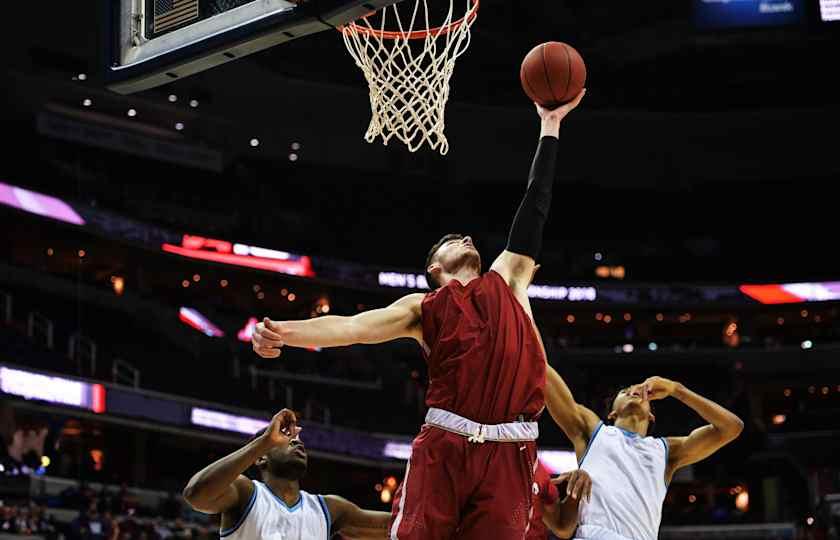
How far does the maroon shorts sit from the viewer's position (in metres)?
3.91

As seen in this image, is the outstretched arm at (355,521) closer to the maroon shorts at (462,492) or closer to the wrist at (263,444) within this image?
the wrist at (263,444)

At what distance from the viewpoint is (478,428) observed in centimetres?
402

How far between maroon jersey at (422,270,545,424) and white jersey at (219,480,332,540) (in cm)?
128

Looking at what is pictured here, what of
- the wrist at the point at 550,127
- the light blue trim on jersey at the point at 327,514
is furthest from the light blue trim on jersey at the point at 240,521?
the wrist at the point at 550,127

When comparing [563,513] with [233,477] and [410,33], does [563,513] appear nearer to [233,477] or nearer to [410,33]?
[233,477]

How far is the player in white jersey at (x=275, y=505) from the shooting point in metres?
4.77

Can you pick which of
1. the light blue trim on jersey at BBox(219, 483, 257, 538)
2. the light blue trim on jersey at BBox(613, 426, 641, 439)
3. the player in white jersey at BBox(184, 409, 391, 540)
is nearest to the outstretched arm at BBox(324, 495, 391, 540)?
the player in white jersey at BBox(184, 409, 391, 540)

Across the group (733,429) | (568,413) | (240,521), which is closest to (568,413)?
(568,413)

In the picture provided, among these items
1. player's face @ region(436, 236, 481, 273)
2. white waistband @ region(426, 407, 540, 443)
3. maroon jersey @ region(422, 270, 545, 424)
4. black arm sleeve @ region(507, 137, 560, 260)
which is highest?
black arm sleeve @ region(507, 137, 560, 260)

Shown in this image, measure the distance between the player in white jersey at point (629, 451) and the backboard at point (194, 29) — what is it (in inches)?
78.2

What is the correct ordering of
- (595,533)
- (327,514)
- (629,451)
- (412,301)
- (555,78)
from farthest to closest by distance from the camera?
(629,451) → (595,533) → (327,514) → (555,78) → (412,301)

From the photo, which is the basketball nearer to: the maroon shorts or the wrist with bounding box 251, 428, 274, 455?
the maroon shorts

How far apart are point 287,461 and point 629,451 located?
182 centimetres

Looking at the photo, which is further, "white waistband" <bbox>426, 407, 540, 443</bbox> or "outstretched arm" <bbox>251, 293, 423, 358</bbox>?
"white waistband" <bbox>426, 407, 540, 443</bbox>
